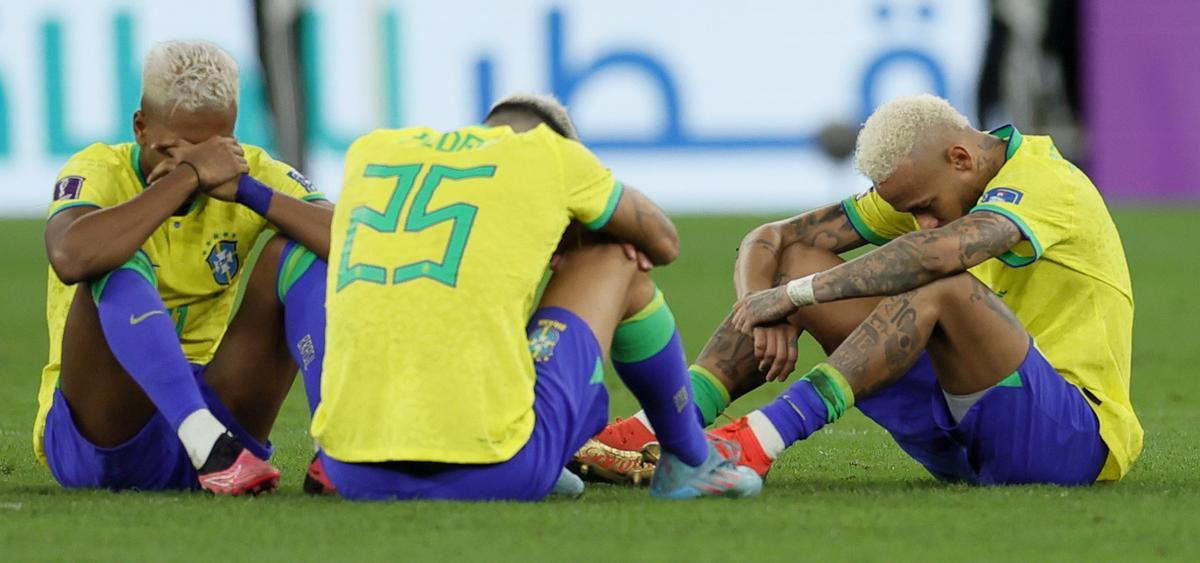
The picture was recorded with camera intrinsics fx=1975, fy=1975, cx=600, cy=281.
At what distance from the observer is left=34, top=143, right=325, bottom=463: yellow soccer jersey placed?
4.48 meters

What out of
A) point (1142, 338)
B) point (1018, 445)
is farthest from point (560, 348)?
point (1142, 338)

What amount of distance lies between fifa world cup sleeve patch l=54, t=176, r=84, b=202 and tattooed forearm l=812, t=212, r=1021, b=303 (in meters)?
1.75

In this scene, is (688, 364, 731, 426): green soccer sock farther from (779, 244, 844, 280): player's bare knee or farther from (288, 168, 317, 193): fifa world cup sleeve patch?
(288, 168, 317, 193): fifa world cup sleeve patch

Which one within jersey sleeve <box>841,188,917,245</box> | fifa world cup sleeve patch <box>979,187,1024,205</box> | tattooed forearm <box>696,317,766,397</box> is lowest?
tattooed forearm <box>696,317,766,397</box>

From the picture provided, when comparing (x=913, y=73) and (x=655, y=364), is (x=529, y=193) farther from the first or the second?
(x=913, y=73)

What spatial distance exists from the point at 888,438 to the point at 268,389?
225 cm

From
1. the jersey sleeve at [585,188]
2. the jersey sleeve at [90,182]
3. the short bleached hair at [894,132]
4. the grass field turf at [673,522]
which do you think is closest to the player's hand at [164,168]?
the jersey sleeve at [90,182]

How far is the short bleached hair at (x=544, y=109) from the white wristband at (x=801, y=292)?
73cm

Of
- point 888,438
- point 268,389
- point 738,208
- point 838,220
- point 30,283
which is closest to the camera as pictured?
point 268,389

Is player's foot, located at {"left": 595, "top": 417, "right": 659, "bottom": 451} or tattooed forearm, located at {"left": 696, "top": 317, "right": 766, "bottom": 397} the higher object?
tattooed forearm, located at {"left": 696, "top": 317, "right": 766, "bottom": 397}

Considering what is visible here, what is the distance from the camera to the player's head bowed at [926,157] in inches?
182

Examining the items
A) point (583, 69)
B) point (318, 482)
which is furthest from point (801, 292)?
point (583, 69)

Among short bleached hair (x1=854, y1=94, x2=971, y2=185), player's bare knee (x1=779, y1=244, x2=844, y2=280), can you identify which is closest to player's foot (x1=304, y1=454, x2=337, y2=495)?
player's bare knee (x1=779, y1=244, x2=844, y2=280)

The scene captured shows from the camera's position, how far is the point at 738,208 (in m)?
18.1
